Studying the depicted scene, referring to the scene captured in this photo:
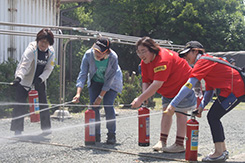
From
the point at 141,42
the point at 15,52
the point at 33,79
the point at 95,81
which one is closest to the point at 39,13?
the point at 15,52

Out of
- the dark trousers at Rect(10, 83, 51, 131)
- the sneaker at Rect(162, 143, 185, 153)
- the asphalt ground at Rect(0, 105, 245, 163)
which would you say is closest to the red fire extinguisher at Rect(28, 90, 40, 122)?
the dark trousers at Rect(10, 83, 51, 131)

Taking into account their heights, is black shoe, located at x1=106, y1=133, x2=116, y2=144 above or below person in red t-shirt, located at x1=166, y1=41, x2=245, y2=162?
below

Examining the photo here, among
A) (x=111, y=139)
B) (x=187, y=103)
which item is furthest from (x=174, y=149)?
(x=111, y=139)

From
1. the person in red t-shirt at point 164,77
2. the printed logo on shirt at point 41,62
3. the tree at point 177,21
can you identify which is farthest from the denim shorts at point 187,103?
the tree at point 177,21

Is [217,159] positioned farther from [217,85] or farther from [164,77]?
[164,77]

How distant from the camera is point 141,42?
17.6ft

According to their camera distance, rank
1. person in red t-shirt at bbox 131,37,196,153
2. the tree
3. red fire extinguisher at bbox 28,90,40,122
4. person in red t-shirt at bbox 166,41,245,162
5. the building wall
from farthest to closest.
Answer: the tree < the building wall < red fire extinguisher at bbox 28,90,40,122 < person in red t-shirt at bbox 131,37,196,153 < person in red t-shirt at bbox 166,41,245,162

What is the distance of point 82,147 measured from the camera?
19.5ft

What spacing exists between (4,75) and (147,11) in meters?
19.1

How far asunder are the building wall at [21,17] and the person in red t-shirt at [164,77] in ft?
20.8

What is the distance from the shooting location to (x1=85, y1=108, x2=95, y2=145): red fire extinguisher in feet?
19.6

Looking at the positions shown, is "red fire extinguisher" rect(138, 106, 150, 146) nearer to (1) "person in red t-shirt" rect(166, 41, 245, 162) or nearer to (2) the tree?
(1) "person in red t-shirt" rect(166, 41, 245, 162)

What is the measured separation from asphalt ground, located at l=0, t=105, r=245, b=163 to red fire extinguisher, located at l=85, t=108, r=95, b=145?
12 centimetres

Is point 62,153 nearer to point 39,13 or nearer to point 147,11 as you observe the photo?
point 39,13
